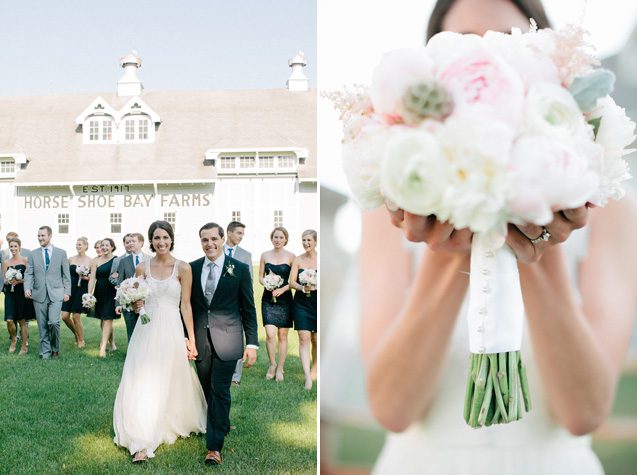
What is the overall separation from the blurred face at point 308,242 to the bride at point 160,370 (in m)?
0.56


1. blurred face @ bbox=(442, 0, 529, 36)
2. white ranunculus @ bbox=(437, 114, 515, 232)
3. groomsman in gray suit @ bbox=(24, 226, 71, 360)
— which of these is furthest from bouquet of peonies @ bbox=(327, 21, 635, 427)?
groomsman in gray suit @ bbox=(24, 226, 71, 360)

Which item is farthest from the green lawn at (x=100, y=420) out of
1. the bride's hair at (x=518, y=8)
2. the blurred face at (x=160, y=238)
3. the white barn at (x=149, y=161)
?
the bride's hair at (x=518, y=8)

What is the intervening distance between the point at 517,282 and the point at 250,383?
173 centimetres

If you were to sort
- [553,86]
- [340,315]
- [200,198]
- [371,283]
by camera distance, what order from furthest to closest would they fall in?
[200,198] → [340,315] → [371,283] → [553,86]

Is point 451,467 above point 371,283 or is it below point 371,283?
below

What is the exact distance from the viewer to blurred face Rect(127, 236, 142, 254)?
319cm

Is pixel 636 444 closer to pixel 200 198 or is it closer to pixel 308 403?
pixel 308 403

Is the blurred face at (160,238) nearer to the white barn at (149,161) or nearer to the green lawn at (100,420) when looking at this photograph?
the white barn at (149,161)

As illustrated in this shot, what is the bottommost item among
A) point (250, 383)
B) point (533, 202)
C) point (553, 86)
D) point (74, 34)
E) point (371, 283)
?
point (250, 383)

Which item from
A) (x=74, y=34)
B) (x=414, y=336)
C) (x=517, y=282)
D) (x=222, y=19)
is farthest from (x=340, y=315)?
(x=74, y=34)

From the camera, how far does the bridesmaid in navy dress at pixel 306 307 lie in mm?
3193

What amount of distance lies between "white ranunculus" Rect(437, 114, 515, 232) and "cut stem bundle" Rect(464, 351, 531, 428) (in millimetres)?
510

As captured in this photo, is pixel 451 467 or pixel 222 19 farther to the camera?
pixel 222 19

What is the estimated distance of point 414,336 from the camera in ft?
7.02
